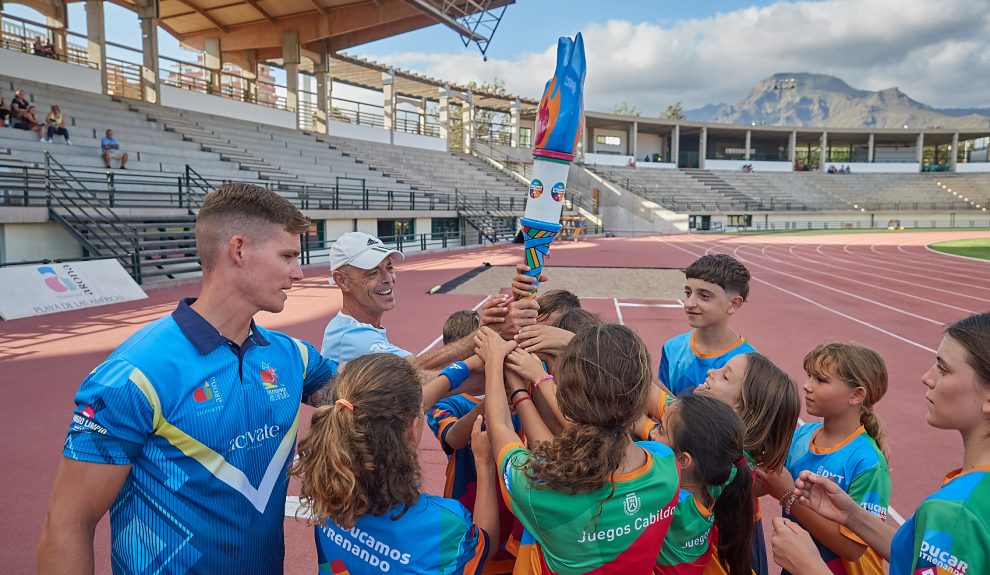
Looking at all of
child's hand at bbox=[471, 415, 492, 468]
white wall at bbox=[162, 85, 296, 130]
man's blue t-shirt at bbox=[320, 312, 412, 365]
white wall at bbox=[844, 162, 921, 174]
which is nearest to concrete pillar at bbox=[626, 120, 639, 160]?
white wall at bbox=[844, 162, 921, 174]

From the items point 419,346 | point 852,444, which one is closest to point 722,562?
point 852,444

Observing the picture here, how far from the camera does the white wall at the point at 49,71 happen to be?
66.5 ft

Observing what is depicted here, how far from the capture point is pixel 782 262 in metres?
24.1

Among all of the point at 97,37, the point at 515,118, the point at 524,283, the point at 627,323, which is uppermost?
the point at 515,118

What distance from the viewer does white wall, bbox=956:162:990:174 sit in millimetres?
63397

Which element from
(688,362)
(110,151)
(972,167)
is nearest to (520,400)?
(688,362)

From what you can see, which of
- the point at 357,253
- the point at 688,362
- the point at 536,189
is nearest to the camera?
the point at 536,189

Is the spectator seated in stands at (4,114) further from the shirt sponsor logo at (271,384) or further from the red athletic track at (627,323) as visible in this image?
the shirt sponsor logo at (271,384)

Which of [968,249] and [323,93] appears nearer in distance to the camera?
[968,249]

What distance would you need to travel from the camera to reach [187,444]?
169 cm

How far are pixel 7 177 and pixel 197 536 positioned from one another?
17.1 metres

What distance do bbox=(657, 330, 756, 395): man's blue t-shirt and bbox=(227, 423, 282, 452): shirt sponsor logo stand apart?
92.6 inches

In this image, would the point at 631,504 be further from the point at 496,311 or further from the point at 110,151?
the point at 110,151

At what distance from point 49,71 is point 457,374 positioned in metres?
27.1
